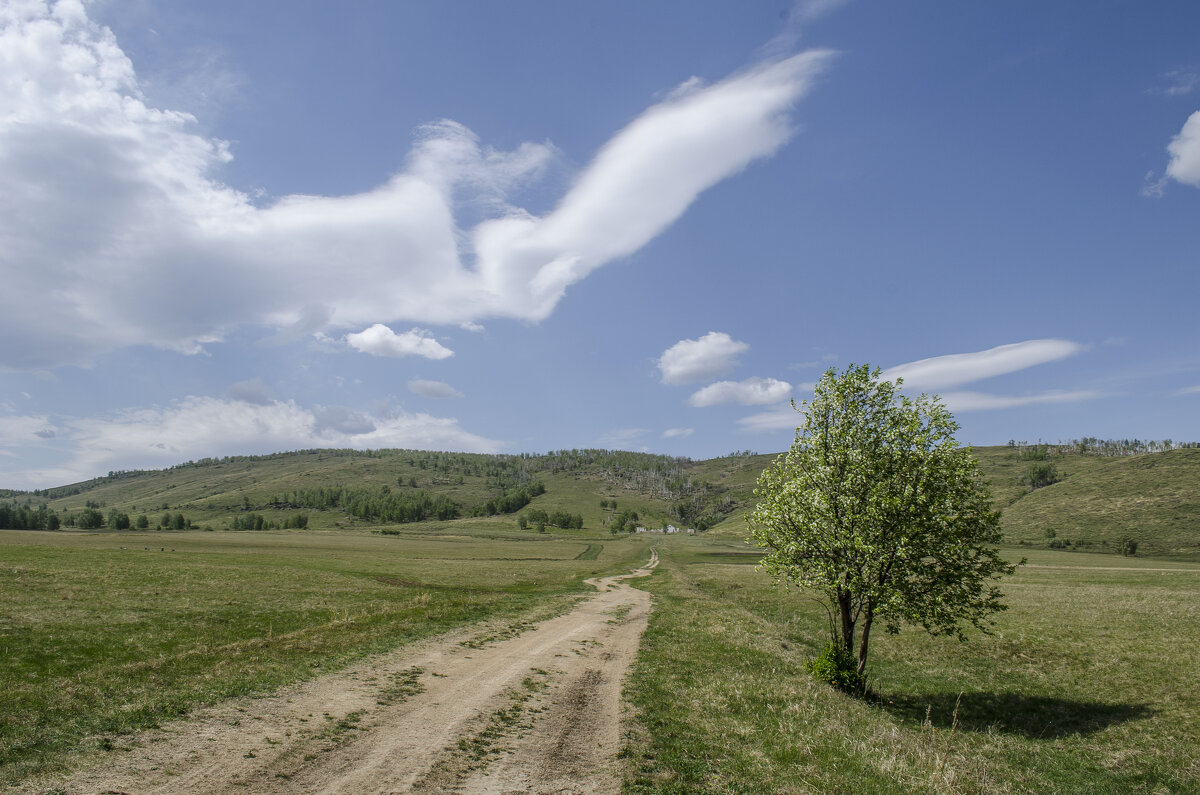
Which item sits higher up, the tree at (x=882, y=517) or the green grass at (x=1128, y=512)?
the tree at (x=882, y=517)

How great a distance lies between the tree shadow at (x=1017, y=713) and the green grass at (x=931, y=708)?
0.33 feet

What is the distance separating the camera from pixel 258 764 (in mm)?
12703

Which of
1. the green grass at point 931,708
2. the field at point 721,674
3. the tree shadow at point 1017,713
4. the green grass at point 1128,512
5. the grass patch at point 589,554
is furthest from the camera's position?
the green grass at point 1128,512

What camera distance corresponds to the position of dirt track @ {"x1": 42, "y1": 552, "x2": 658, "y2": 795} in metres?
12.0

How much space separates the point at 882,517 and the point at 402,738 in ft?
65.9

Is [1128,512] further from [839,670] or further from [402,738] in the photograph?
[402,738]

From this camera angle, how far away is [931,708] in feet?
86.7

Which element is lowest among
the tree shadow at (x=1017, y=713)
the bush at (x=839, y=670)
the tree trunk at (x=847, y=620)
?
the tree shadow at (x=1017, y=713)

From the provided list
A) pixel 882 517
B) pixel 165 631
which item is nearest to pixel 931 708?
pixel 882 517

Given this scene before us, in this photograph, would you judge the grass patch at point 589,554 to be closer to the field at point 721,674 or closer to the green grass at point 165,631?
the green grass at point 165,631

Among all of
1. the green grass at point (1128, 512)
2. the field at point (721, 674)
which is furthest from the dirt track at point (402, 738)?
the green grass at point (1128, 512)

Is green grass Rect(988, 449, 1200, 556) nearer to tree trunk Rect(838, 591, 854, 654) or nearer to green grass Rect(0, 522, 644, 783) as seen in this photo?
tree trunk Rect(838, 591, 854, 654)

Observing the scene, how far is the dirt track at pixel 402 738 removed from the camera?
1205cm

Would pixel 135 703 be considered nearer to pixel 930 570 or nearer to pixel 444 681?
pixel 444 681
